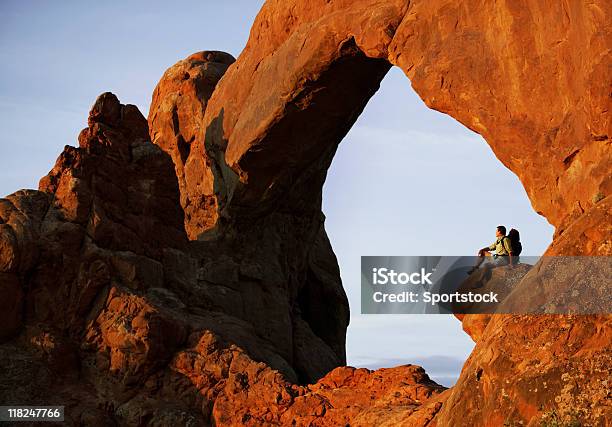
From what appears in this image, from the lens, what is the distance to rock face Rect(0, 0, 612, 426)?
14023mm

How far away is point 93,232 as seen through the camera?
2156 cm

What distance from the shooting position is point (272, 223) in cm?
2648

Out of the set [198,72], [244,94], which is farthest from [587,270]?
[198,72]

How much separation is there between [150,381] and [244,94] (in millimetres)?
7791

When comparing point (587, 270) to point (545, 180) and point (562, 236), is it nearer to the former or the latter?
point (562, 236)
